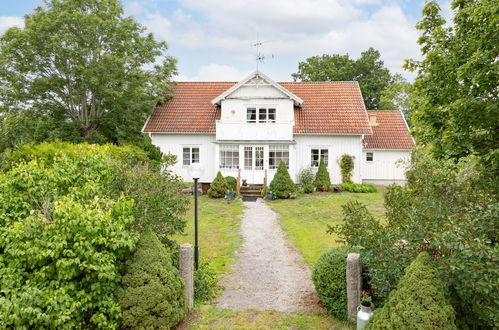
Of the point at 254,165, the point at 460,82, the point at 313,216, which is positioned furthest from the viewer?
the point at 254,165

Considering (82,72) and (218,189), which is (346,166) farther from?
(82,72)

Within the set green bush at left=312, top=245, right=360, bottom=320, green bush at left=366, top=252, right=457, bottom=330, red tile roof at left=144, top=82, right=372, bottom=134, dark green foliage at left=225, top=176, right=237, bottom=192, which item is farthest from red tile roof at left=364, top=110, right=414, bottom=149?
green bush at left=366, top=252, right=457, bottom=330

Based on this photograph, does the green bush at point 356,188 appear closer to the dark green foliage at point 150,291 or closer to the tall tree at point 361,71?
the dark green foliage at point 150,291

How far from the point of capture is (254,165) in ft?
69.7

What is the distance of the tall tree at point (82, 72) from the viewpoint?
19.7m

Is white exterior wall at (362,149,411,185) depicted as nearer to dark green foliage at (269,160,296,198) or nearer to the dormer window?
the dormer window

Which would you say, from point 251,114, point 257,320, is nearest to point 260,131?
point 251,114

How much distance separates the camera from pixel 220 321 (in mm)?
6359

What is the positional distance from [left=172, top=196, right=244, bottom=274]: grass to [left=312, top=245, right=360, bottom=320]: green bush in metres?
3.11

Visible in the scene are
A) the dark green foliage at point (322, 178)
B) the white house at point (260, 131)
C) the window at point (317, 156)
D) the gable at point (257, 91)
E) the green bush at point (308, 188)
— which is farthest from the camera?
the window at point (317, 156)

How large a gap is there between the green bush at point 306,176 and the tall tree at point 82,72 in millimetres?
10450

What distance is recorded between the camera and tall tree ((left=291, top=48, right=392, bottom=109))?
43.9m

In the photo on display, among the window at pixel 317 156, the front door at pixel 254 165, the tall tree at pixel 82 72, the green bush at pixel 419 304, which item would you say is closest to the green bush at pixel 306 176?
the window at pixel 317 156

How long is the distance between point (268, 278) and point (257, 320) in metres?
2.13
